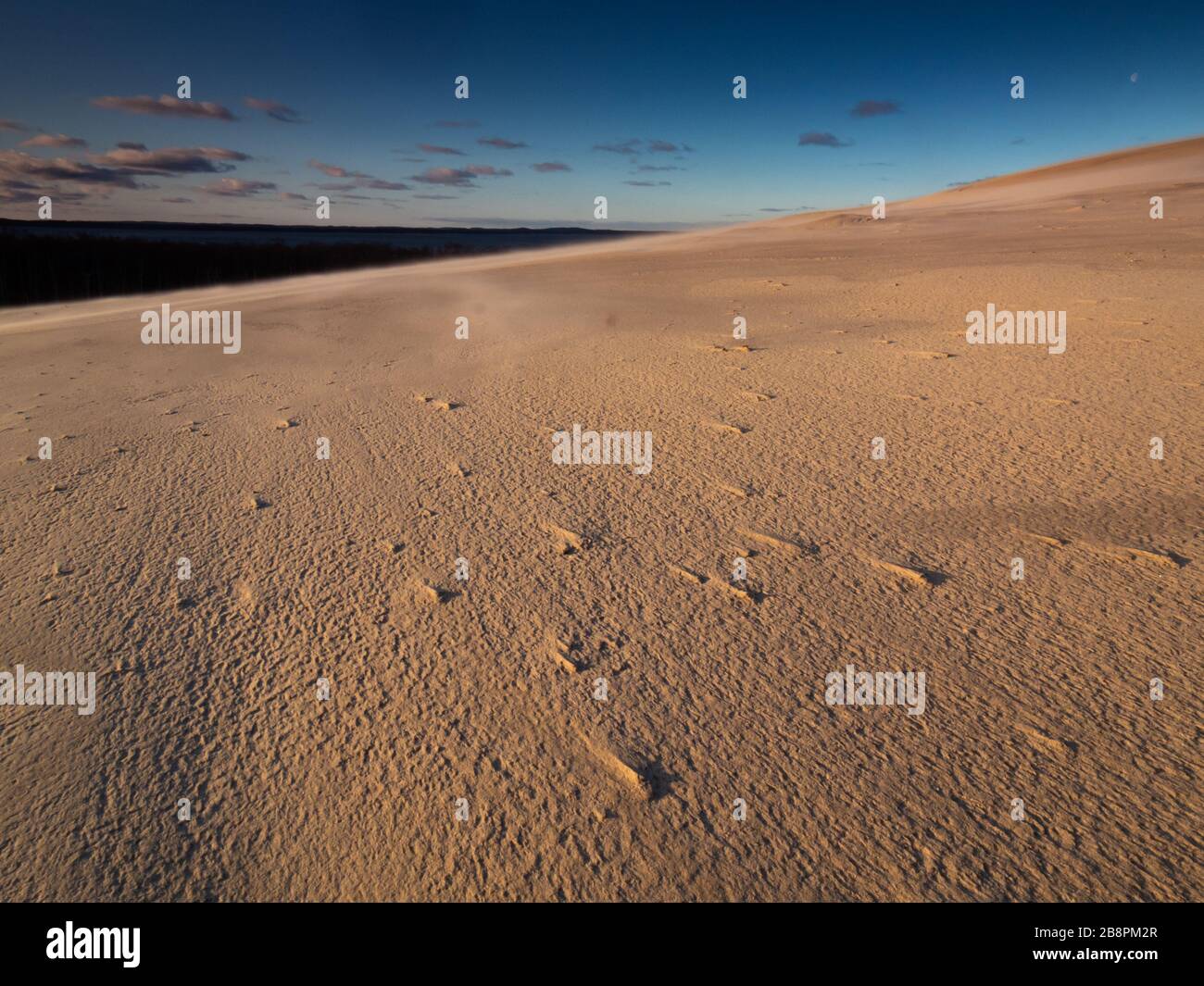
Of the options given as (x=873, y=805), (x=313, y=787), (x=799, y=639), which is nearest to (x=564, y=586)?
(x=799, y=639)

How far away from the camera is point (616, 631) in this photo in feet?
6.41

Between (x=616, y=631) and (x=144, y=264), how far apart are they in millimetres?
23474

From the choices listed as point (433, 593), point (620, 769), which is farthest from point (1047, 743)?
point (433, 593)

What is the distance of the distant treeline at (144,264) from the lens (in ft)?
53.9

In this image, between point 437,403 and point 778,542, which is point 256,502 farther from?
point 778,542

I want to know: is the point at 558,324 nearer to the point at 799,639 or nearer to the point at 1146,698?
the point at 799,639

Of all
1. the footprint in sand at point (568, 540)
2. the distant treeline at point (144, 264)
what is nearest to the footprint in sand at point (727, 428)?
the footprint in sand at point (568, 540)

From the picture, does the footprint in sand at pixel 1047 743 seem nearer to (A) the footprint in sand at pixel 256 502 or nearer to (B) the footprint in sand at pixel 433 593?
(B) the footprint in sand at pixel 433 593

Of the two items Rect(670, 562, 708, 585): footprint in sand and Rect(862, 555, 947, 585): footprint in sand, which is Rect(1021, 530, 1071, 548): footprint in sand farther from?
Rect(670, 562, 708, 585): footprint in sand

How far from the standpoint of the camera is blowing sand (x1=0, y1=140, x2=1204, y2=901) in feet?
4.43

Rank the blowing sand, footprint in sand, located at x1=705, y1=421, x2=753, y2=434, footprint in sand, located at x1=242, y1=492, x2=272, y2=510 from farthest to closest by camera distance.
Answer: footprint in sand, located at x1=705, y1=421, x2=753, y2=434
footprint in sand, located at x1=242, y1=492, x2=272, y2=510
the blowing sand

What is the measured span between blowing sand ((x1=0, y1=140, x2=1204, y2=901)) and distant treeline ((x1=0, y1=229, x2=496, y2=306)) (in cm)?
1545

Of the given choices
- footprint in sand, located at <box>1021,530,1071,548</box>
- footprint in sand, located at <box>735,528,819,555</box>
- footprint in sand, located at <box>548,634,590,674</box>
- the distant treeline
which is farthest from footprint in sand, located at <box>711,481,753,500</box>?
the distant treeline

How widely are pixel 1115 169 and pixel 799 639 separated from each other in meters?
32.7
